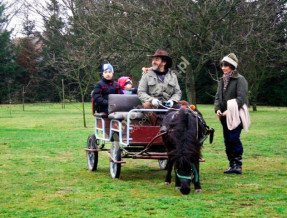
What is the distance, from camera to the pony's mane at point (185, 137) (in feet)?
20.8

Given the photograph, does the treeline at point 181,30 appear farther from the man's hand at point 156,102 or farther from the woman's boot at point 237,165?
the man's hand at point 156,102

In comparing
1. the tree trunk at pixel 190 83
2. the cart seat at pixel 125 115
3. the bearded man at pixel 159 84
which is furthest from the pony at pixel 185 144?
the tree trunk at pixel 190 83

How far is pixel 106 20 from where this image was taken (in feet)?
72.5

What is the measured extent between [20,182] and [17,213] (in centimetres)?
225

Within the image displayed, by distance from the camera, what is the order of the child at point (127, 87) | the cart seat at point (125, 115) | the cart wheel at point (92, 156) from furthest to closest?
the child at point (127, 87), the cart wheel at point (92, 156), the cart seat at point (125, 115)

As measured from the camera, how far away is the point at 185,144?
6.37 m

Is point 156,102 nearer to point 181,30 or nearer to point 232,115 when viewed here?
point 232,115

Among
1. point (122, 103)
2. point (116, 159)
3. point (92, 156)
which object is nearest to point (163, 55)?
point (122, 103)

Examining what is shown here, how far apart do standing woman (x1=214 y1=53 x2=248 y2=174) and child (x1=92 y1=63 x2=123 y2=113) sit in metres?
1.73

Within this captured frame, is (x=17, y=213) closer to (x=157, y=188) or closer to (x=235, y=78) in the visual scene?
(x=157, y=188)

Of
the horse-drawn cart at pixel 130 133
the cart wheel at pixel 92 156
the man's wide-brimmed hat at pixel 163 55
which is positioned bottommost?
the cart wheel at pixel 92 156

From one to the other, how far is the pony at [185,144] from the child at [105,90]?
2068mm

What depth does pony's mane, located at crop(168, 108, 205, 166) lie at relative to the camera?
633 centimetres

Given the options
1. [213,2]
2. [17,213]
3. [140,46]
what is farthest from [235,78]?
[140,46]
